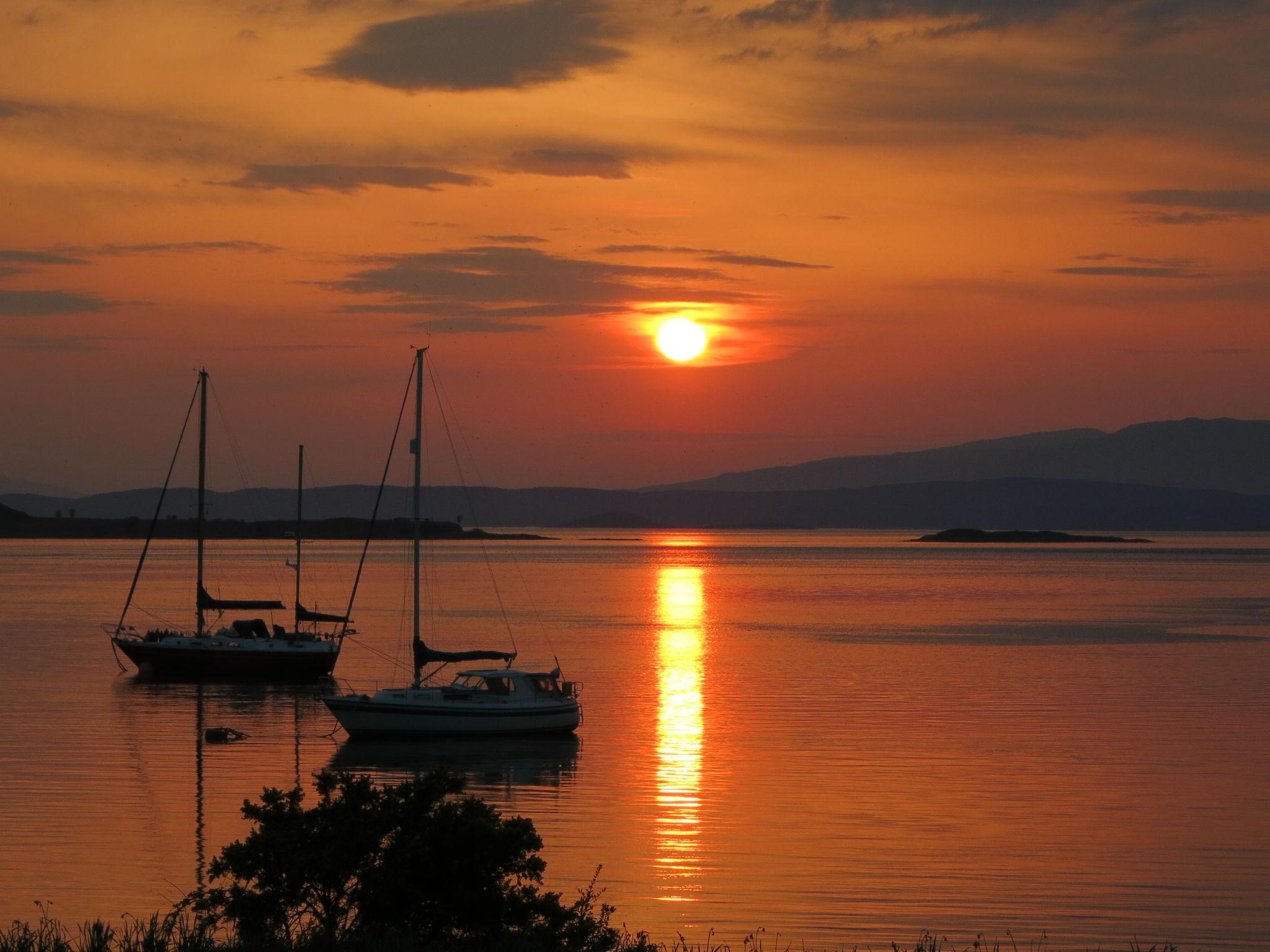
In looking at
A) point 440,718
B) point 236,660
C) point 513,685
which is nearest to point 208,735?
point 440,718

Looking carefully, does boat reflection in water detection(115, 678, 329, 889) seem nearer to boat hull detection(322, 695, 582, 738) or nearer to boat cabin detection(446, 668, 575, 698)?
boat hull detection(322, 695, 582, 738)

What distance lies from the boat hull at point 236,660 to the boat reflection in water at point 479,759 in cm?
1349

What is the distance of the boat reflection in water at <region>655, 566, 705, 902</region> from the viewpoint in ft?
77.0

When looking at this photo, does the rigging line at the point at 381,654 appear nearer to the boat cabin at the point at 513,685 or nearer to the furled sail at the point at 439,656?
the furled sail at the point at 439,656

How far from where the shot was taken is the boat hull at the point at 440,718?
35875 millimetres

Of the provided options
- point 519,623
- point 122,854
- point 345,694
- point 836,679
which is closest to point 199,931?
point 122,854

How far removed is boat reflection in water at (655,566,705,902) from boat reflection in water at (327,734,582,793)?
7.41ft

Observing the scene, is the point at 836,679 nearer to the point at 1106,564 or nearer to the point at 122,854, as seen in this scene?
the point at 122,854

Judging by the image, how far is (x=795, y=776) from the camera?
102ft

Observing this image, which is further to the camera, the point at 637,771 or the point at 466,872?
the point at 637,771

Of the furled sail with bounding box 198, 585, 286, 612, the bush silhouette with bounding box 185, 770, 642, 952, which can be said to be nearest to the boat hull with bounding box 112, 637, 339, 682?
the furled sail with bounding box 198, 585, 286, 612

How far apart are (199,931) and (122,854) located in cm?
1033

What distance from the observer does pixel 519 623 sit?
81.0 m

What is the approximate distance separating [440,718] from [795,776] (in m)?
9.20
